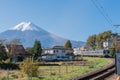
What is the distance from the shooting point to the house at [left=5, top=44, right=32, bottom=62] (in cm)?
10356

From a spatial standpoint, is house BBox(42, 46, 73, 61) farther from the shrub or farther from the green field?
the shrub

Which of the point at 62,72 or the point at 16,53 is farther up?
the point at 16,53

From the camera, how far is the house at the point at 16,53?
104 metres

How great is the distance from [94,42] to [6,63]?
9747cm

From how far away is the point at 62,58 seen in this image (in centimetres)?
12925

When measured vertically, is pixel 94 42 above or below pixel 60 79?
above

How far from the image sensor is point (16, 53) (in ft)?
345

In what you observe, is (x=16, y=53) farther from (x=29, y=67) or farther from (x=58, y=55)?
(x=29, y=67)

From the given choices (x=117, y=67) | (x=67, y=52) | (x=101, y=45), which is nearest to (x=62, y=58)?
(x=67, y=52)

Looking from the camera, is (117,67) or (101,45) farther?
(101,45)

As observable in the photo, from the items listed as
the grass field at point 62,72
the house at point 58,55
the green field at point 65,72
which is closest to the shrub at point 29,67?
the grass field at point 62,72

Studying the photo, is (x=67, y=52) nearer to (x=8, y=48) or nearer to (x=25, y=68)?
(x=8, y=48)

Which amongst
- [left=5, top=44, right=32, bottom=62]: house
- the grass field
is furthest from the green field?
[left=5, top=44, right=32, bottom=62]: house

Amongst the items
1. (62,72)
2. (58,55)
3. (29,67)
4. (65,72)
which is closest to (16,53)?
(58,55)
